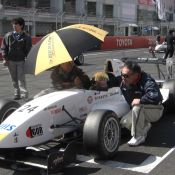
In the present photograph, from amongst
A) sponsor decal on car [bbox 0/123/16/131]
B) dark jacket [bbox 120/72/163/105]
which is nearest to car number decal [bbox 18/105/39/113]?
sponsor decal on car [bbox 0/123/16/131]

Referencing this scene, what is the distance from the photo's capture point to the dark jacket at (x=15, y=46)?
9836 mm

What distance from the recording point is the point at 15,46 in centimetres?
987

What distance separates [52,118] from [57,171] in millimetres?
848

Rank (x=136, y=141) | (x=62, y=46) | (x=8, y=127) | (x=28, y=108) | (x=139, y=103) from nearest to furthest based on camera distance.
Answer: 1. (x=8, y=127)
2. (x=28, y=108)
3. (x=62, y=46)
4. (x=139, y=103)
5. (x=136, y=141)

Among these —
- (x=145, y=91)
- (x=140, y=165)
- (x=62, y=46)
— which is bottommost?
(x=140, y=165)

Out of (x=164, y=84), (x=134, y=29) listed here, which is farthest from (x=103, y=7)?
(x=164, y=84)

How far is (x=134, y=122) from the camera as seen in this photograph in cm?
584

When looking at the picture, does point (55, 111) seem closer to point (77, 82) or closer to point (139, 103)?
point (77, 82)

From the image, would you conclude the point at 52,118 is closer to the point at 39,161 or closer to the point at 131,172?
the point at 39,161

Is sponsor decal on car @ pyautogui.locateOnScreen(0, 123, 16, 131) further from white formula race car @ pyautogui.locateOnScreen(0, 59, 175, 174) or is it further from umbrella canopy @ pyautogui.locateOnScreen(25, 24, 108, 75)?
umbrella canopy @ pyautogui.locateOnScreen(25, 24, 108, 75)

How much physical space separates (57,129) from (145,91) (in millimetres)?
1373

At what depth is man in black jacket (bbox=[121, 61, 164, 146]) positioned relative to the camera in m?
5.86

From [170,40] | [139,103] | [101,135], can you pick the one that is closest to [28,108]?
[101,135]

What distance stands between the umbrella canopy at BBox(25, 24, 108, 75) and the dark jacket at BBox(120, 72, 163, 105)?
0.87 meters
